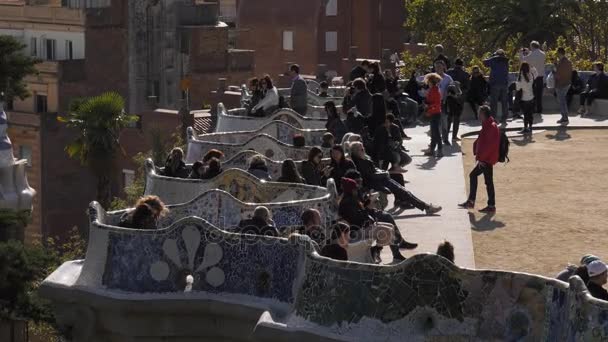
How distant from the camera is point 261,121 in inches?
1131

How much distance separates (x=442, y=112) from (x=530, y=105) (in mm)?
2476

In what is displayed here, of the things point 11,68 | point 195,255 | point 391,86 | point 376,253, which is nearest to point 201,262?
point 195,255

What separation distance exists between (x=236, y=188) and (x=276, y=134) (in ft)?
21.4

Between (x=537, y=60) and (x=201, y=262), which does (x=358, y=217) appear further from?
(x=537, y=60)

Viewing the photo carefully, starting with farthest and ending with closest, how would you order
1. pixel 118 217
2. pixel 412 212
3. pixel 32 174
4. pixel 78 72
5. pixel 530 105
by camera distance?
pixel 78 72 < pixel 32 174 < pixel 530 105 < pixel 412 212 < pixel 118 217

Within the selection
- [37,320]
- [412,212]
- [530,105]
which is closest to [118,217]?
[412,212]

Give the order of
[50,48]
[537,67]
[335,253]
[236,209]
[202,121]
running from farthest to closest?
[50,48], [202,121], [537,67], [236,209], [335,253]

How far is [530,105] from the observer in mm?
31844

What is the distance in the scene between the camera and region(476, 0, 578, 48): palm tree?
2349 inches

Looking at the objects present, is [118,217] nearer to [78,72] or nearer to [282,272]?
[282,272]

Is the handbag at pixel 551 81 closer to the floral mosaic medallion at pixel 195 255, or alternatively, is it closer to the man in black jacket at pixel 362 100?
the man in black jacket at pixel 362 100

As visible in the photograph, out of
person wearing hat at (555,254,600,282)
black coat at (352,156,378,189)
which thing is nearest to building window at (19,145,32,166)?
black coat at (352,156,378,189)

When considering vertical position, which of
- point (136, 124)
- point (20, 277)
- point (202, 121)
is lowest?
point (20, 277)

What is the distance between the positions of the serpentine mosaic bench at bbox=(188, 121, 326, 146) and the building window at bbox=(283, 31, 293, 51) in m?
79.6
